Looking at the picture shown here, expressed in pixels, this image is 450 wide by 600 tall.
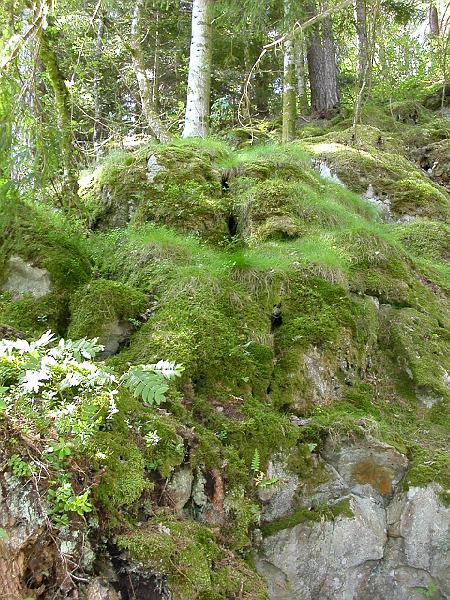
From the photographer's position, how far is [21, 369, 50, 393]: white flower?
2676mm

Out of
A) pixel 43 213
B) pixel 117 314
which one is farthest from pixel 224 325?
pixel 43 213

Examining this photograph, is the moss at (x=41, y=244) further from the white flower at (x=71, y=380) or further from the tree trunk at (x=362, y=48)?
the tree trunk at (x=362, y=48)

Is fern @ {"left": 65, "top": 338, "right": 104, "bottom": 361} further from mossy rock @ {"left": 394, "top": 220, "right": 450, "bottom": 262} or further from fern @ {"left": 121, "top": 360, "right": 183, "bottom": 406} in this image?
mossy rock @ {"left": 394, "top": 220, "right": 450, "bottom": 262}

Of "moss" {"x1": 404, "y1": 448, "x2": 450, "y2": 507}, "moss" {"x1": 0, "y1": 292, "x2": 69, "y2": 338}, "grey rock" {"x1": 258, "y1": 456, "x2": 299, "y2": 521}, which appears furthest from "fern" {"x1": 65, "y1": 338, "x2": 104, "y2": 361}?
"moss" {"x1": 404, "y1": 448, "x2": 450, "y2": 507}

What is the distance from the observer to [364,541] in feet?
12.7

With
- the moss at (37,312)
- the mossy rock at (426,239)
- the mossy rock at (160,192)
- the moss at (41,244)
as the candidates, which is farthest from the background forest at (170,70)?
the mossy rock at (426,239)

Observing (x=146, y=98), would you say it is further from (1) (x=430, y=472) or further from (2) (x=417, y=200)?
(1) (x=430, y=472)

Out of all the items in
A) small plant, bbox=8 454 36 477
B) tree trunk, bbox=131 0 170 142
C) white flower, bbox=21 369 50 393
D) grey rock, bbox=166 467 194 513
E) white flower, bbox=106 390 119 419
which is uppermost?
tree trunk, bbox=131 0 170 142

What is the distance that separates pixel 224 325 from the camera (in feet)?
14.9

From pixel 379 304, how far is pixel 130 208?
3.14 metres

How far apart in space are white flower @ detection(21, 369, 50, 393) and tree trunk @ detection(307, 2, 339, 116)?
12114 mm

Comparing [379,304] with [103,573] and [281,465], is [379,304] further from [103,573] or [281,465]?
[103,573]

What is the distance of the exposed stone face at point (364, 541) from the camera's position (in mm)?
3729

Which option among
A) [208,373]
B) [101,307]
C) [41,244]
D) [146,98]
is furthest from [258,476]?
[146,98]
